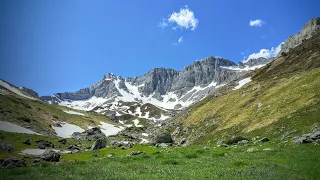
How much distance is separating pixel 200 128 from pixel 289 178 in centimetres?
6142

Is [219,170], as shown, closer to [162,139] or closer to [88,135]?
[162,139]

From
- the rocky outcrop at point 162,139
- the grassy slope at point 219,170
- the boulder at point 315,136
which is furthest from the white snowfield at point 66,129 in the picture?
the boulder at point 315,136

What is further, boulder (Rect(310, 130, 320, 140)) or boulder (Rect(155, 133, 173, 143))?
boulder (Rect(155, 133, 173, 143))

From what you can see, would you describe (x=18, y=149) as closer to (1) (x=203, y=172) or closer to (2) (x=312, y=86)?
(1) (x=203, y=172)

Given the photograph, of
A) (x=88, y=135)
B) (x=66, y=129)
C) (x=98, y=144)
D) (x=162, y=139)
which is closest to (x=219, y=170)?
(x=162, y=139)

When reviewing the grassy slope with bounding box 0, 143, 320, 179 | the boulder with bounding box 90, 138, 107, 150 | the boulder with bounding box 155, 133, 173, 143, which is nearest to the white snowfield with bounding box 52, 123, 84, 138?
the boulder with bounding box 90, 138, 107, 150

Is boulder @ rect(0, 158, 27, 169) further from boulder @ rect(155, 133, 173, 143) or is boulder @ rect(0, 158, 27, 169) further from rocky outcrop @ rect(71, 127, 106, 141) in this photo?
rocky outcrop @ rect(71, 127, 106, 141)

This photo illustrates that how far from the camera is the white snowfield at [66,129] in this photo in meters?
145

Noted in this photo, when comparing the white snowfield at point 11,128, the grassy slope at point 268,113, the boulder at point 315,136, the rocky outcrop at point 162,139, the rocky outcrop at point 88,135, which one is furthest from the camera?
the rocky outcrop at point 88,135

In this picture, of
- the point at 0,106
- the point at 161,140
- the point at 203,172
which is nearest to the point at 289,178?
the point at 203,172

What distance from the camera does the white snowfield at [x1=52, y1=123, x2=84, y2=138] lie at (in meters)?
145

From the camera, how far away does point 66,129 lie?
160 meters

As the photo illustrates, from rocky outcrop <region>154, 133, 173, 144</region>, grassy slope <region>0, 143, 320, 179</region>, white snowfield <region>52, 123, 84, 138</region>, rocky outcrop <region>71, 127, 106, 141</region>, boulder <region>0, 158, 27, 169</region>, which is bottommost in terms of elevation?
grassy slope <region>0, 143, 320, 179</region>

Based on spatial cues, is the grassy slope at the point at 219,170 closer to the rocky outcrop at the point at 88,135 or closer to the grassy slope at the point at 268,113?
the grassy slope at the point at 268,113
